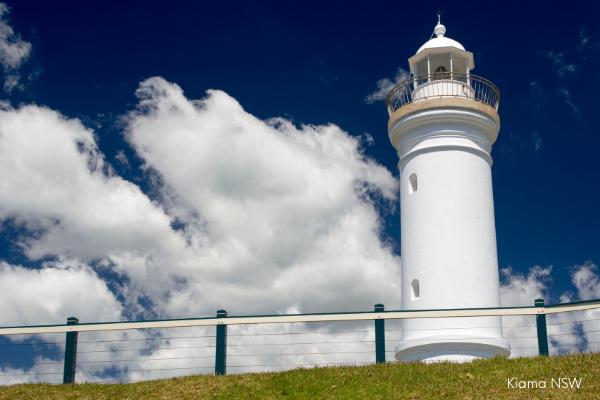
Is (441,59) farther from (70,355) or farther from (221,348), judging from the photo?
(70,355)

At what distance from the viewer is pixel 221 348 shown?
36.0 ft

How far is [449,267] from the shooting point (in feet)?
47.1

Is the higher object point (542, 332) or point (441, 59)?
point (441, 59)

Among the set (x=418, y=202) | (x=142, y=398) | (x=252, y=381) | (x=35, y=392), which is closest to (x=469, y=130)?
(x=418, y=202)

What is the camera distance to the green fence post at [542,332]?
10648 mm

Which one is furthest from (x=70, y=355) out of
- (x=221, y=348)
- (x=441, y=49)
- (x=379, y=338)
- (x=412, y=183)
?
(x=441, y=49)

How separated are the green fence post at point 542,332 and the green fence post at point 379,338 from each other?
9.33 ft

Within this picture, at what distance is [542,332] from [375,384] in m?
3.67

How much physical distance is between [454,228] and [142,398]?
8668 millimetres

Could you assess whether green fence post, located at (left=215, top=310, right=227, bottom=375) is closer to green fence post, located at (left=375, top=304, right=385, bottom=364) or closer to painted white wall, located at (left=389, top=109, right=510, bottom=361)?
green fence post, located at (left=375, top=304, right=385, bottom=364)

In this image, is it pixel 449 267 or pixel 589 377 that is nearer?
pixel 589 377

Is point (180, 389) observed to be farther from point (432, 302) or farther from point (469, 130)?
point (469, 130)

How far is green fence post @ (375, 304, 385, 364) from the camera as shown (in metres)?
10.8

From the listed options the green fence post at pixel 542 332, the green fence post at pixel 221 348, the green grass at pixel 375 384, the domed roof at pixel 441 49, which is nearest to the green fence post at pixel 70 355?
the green grass at pixel 375 384
